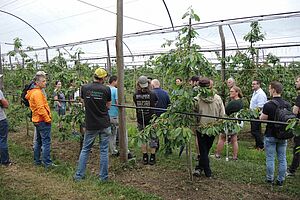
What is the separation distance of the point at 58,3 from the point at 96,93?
29.8 ft

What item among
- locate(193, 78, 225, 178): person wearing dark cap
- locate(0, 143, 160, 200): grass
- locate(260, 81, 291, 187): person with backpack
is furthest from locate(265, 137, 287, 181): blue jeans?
locate(0, 143, 160, 200): grass

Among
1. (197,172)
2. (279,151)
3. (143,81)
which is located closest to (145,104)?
(143,81)

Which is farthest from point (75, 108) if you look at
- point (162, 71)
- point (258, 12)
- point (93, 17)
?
point (93, 17)

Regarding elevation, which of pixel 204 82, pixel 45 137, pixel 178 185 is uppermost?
pixel 204 82

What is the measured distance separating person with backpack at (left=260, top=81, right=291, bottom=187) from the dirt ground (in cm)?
30

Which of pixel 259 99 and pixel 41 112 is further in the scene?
pixel 259 99

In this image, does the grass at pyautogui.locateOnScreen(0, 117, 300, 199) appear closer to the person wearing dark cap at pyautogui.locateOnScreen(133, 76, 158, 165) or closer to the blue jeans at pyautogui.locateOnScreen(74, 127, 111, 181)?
the blue jeans at pyautogui.locateOnScreen(74, 127, 111, 181)

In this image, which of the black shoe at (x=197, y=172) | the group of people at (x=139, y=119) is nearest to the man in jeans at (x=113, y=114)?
the group of people at (x=139, y=119)

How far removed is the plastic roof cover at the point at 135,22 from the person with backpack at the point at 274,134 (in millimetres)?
4045

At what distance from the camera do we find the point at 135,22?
12.7 metres

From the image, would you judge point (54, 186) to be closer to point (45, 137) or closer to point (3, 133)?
point (45, 137)

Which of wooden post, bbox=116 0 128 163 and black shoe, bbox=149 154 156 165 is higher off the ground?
wooden post, bbox=116 0 128 163

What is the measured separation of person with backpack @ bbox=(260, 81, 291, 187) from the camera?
15.4 ft

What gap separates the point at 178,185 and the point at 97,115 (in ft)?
5.35
